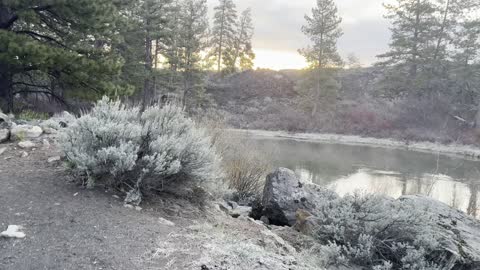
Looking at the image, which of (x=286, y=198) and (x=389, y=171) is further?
(x=389, y=171)

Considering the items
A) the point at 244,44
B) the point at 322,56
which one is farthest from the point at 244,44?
the point at 322,56

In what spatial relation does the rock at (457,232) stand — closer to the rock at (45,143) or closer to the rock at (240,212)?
the rock at (240,212)

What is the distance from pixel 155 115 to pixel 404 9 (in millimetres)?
33812

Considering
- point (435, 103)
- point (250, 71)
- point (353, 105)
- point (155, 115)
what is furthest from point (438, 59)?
point (155, 115)

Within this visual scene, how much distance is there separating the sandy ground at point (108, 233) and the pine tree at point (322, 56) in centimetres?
3077

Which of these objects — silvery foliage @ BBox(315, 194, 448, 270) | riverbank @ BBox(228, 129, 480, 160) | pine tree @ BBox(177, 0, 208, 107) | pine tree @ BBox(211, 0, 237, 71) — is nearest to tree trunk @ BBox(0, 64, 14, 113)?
silvery foliage @ BBox(315, 194, 448, 270)

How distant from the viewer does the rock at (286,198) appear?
5.41m

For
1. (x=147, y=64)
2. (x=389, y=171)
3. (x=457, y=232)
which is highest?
(x=147, y=64)

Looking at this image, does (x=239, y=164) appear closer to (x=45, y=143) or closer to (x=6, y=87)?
(x=45, y=143)

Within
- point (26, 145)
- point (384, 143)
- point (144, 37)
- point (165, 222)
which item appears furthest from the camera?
point (384, 143)

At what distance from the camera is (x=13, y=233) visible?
112 inches

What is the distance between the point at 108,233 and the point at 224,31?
46726 mm

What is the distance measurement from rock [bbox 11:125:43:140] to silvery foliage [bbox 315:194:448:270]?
3950mm

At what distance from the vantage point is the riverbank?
23812 millimetres
